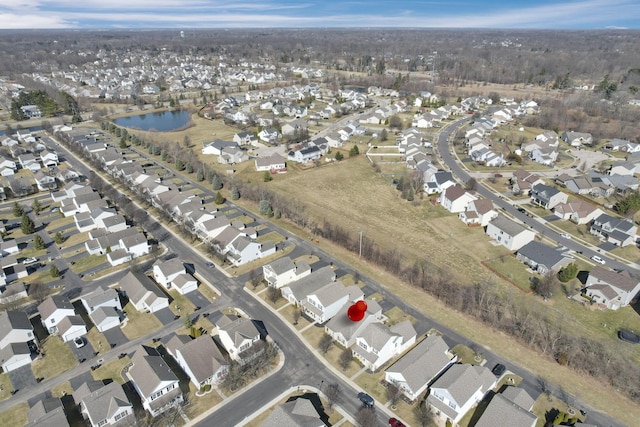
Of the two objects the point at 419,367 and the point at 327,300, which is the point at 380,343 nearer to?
the point at 419,367

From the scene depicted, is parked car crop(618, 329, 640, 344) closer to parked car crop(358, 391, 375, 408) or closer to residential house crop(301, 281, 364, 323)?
residential house crop(301, 281, 364, 323)

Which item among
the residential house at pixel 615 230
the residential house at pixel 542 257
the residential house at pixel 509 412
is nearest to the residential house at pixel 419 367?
the residential house at pixel 509 412

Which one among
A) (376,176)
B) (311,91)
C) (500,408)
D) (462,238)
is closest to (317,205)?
(376,176)

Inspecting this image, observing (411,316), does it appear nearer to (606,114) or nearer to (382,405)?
(382,405)

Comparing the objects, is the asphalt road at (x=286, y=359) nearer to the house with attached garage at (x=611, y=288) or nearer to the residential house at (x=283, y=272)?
the residential house at (x=283, y=272)

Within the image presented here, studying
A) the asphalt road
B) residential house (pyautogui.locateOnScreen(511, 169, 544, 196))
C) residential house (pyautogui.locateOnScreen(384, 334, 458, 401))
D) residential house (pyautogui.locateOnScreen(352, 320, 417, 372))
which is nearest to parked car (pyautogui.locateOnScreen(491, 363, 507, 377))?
the asphalt road

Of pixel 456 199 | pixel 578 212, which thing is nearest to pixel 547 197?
pixel 578 212

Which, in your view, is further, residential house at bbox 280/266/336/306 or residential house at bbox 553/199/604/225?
residential house at bbox 553/199/604/225
